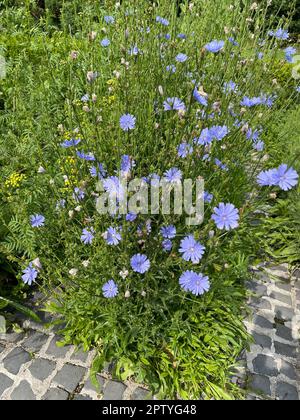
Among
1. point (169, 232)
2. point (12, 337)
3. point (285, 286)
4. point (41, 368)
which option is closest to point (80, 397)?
point (41, 368)

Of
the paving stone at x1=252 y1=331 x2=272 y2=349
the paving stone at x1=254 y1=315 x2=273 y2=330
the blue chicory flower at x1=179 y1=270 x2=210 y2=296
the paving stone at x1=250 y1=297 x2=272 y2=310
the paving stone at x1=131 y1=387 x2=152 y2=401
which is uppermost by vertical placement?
the paving stone at x1=250 y1=297 x2=272 y2=310

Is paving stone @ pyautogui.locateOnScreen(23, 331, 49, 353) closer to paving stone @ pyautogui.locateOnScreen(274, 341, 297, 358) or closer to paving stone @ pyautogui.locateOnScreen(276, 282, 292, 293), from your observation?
paving stone @ pyautogui.locateOnScreen(274, 341, 297, 358)

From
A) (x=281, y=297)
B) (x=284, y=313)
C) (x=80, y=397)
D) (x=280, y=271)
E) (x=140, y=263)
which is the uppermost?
(x=280, y=271)

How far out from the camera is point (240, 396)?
2389 mm

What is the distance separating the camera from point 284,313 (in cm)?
293

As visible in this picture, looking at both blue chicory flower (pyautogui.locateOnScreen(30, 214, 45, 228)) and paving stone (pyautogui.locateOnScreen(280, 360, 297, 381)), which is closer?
blue chicory flower (pyautogui.locateOnScreen(30, 214, 45, 228))

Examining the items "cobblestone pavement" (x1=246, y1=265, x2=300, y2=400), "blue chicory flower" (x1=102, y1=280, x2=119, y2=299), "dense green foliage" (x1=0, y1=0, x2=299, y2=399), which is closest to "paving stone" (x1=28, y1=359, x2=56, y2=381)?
"dense green foliage" (x1=0, y1=0, x2=299, y2=399)

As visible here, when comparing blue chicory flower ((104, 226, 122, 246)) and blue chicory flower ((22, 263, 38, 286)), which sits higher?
blue chicory flower ((104, 226, 122, 246))

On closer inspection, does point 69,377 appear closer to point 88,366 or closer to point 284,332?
point 88,366

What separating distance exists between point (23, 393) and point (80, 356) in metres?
0.39

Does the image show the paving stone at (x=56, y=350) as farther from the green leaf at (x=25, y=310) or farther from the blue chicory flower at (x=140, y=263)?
the blue chicory flower at (x=140, y=263)

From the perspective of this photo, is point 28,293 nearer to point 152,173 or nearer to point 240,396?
point 152,173

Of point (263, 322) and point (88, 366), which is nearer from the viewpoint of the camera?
point (88, 366)

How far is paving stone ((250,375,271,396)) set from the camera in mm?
2426
